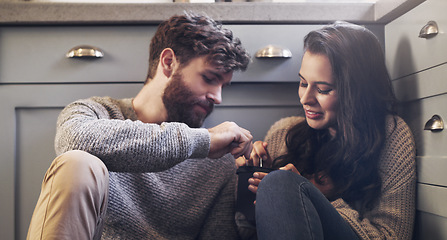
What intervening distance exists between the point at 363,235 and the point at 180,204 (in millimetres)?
447

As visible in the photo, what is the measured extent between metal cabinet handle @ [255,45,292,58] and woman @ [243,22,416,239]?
0.07 m

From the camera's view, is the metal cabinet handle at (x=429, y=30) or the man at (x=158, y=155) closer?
the man at (x=158, y=155)

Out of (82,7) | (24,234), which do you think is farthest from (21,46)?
(24,234)

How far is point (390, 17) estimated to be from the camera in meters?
1.14

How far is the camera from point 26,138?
3.81ft

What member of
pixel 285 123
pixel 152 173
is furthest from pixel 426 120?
pixel 152 173

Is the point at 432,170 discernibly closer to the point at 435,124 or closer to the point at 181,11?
the point at 435,124

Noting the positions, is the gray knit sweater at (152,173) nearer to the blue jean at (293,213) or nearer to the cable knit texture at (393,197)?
the blue jean at (293,213)

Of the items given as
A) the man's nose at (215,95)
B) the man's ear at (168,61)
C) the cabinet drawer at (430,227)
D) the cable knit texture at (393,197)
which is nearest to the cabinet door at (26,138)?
the man's ear at (168,61)

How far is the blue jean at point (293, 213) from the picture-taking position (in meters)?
0.76

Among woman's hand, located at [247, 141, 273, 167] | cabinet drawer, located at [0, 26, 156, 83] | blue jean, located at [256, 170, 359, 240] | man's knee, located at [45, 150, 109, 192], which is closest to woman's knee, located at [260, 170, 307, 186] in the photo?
blue jean, located at [256, 170, 359, 240]

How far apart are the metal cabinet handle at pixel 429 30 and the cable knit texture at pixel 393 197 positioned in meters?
0.21

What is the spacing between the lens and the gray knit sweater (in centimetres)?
76

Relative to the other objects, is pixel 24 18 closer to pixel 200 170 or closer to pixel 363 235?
pixel 200 170
